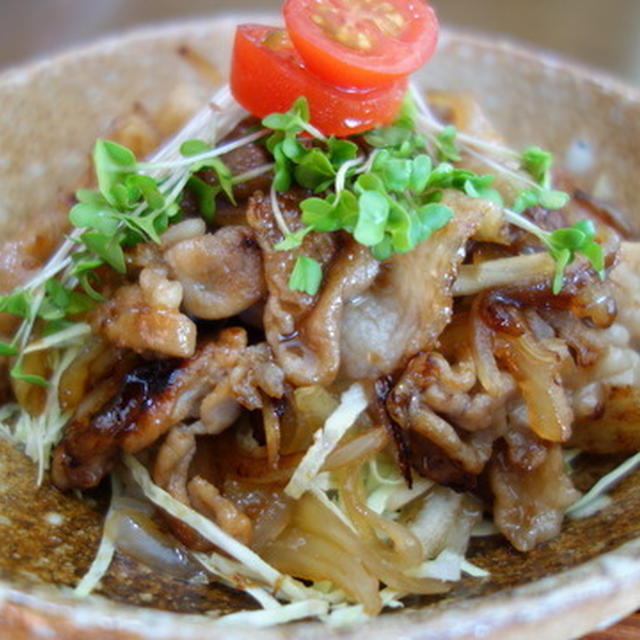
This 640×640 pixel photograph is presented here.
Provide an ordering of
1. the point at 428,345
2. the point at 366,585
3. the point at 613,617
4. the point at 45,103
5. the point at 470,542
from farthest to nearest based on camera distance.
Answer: the point at 45,103 < the point at 470,542 < the point at 428,345 < the point at 366,585 < the point at 613,617

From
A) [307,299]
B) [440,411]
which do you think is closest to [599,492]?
[440,411]

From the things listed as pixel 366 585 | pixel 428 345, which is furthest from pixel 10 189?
pixel 366 585

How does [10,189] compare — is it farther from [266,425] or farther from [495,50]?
[495,50]

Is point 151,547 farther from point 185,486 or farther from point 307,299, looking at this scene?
point 307,299

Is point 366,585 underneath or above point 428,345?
underneath

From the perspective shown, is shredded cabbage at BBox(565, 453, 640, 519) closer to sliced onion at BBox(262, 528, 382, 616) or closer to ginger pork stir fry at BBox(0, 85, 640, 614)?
ginger pork stir fry at BBox(0, 85, 640, 614)

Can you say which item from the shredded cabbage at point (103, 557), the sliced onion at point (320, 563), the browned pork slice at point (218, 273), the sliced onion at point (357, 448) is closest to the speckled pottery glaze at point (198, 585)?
the shredded cabbage at point (103, 557)

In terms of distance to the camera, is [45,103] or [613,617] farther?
[45,103]
